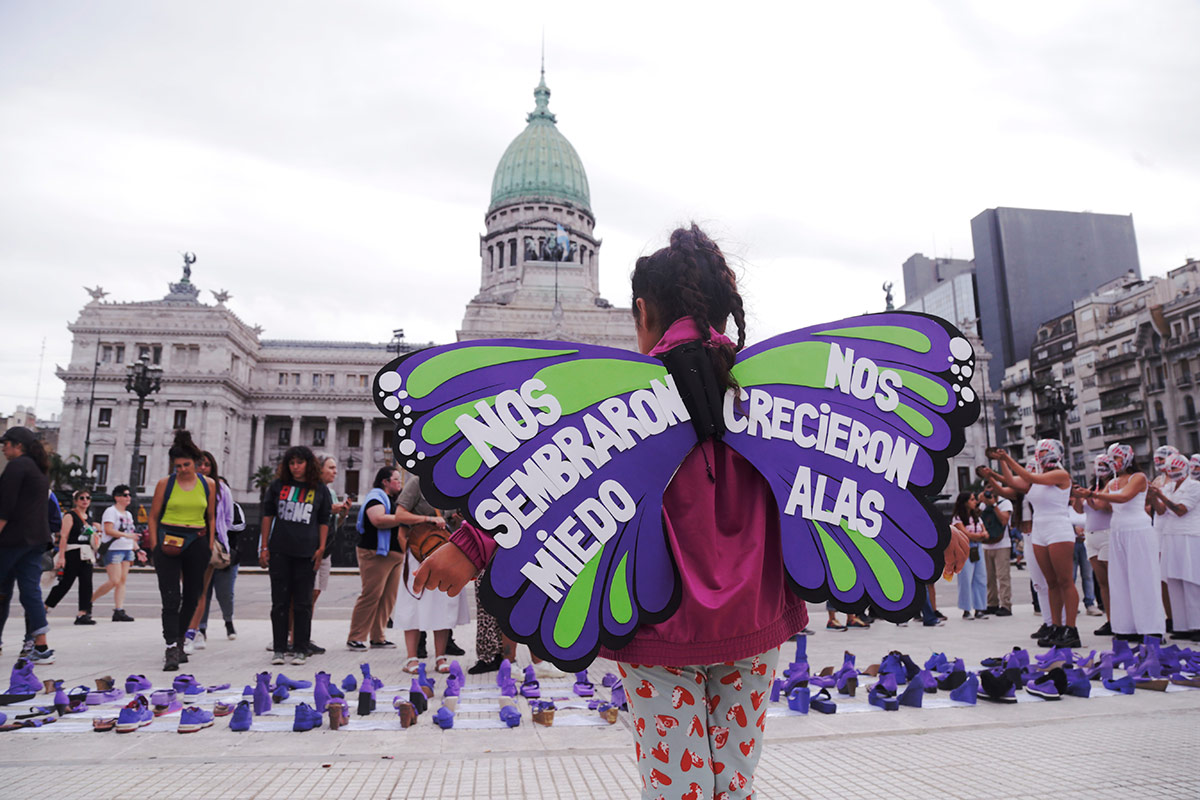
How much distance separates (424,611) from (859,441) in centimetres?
528

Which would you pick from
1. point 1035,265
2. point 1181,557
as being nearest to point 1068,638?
point 1181,557

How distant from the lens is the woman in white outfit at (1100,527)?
8.00 m

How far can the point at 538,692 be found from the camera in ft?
16.6

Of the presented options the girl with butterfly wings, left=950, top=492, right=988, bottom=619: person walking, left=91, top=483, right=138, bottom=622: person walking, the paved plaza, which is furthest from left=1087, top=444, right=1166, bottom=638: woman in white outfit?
left=91, top=483, right=138, bottom=622: person walking

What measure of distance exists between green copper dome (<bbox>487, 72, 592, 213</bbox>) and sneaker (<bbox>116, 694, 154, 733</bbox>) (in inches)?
2871

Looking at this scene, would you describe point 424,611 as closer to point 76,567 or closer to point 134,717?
point 134,717

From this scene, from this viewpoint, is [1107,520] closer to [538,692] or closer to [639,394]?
[538,692]

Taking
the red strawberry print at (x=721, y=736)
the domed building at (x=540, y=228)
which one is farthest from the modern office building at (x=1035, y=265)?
the red strawberry print at (x=721, y=736)

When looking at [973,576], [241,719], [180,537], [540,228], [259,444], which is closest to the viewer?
[241,719]

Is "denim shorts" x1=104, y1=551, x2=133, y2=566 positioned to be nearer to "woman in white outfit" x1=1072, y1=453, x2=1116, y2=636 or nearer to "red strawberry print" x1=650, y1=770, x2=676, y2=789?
"red strawberry print" x1=650, y1=770, x2=676, y2=789

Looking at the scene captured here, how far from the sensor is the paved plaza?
3125 millimetres

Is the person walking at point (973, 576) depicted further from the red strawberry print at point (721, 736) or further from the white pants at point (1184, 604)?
the red strawberry print at point (721, 736)

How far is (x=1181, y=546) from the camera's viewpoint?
7.60 metres

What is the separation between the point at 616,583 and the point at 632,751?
2.46m
